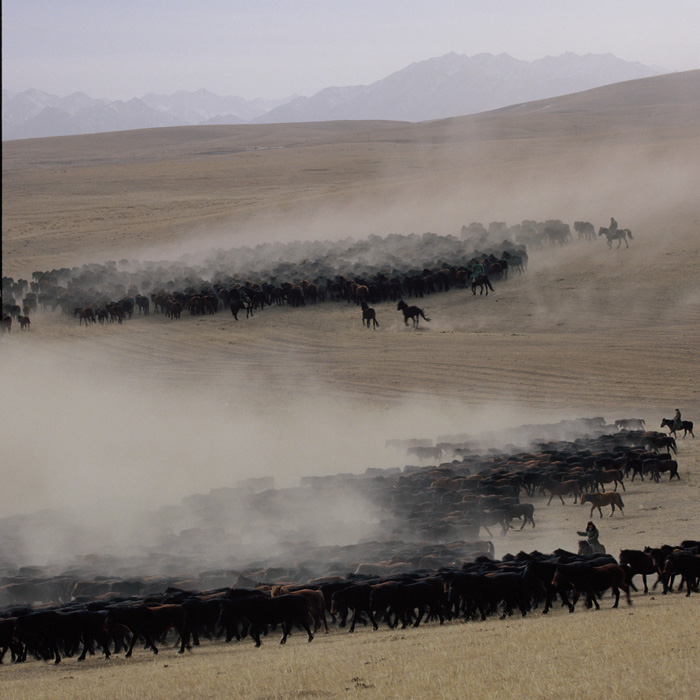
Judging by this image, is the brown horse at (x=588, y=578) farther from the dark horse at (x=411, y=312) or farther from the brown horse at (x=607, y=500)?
the dark horse at (x=411, y=312)

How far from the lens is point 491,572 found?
43.9 feet

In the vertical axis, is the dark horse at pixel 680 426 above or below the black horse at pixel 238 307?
below

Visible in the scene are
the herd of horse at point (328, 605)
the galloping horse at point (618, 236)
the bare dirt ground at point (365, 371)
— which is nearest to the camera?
the herd of horse at point (328, 605)

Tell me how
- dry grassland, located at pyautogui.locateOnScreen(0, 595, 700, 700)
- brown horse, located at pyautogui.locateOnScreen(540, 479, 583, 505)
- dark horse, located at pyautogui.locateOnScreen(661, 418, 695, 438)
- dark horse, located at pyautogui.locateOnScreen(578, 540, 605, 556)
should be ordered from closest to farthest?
dry grassland, located at pyautogui.locateOnScreen(0, 595, 700, 700), dark horse, located at pyautogui.locateOnScreen(578, 540, 605, 556), brown horse, located at pyautogui.locateOnScreen(540, 479, 583, 505), dark horse, located at pyautogui.locateOnScreen(661, 418, 695, 438)

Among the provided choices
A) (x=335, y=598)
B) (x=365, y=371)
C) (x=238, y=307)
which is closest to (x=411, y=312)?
(x=365, y=371)

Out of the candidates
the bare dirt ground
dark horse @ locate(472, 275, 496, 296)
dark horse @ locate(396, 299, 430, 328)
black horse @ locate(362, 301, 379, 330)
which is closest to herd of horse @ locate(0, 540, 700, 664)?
the bare dirt ground

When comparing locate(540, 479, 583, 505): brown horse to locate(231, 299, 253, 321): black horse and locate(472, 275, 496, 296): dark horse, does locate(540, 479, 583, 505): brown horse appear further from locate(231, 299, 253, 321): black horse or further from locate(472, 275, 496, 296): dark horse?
locate(231, 299, 253, 321): black horse

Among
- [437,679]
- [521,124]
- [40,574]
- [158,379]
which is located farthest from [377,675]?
[521,124]

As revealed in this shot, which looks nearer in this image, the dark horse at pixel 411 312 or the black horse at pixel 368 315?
the dark horse at pixel 411 312

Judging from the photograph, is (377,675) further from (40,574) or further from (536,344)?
(536,344)

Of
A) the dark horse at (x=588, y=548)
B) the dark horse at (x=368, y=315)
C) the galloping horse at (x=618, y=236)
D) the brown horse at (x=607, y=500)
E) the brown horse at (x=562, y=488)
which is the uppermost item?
the galloping horse at (x=618, y=236)

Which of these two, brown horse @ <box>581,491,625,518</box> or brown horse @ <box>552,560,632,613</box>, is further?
brown horse @ <box>581,491,625,518</box>

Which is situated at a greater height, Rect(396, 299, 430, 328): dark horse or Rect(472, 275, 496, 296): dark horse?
Rect(472, 275, 496, 296): dark horse

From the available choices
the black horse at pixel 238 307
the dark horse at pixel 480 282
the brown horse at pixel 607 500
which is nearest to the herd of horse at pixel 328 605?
the brown horse at pixel 607 500
